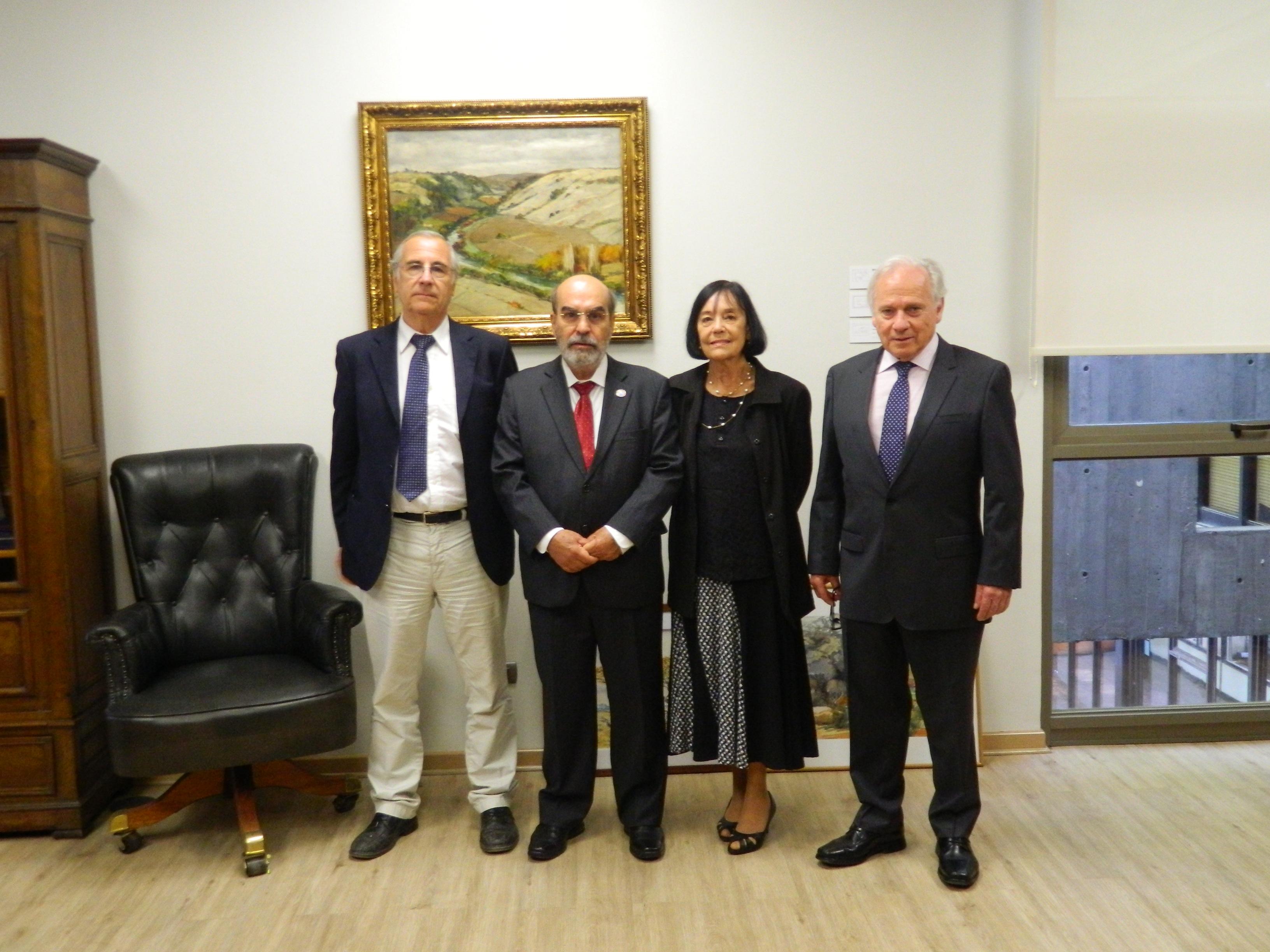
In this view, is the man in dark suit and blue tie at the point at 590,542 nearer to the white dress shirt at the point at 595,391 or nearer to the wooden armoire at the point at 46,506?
the white dress shirt at the point at 595,391

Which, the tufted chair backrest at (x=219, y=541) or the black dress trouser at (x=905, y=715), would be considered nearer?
the black dress trouser at (x=905, y=715)

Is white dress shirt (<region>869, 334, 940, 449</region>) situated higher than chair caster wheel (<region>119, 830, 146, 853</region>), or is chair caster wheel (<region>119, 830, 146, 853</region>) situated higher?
white dress shirt (<region>869, 334, 940, 449</region>)

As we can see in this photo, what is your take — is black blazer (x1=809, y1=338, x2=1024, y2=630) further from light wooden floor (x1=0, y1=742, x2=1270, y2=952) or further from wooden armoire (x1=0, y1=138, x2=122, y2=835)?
wooden armoire (x1=0, y1=138, x2=122, y2=835)

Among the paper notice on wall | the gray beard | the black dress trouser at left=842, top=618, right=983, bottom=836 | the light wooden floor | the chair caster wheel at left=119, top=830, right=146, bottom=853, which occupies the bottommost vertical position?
the light wooden floor

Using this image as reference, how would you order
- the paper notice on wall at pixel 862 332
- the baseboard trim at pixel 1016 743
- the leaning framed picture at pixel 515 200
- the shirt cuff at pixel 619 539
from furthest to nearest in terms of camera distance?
the baseboard trim at pixel 1016 743 → the paper notice on wall at pixel 862 332 → the leaning framed picture at pixel 515 200 → the shirt cuff at pixel 619 539

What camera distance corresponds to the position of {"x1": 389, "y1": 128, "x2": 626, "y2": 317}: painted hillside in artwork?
11.0 ft

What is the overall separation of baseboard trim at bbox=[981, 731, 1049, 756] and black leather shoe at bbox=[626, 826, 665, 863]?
4.26 feet

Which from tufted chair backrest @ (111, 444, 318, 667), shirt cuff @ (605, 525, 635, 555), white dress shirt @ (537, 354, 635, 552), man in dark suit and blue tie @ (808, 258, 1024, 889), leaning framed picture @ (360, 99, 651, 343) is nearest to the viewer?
man in dark suit and blue tie @ (808, 258, 1024, 889)

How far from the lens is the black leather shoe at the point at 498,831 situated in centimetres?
Answer: 298

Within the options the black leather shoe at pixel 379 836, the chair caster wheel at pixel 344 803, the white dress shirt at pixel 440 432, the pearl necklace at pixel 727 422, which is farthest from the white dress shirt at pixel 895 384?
the chair caster wheel at pixel 344 803

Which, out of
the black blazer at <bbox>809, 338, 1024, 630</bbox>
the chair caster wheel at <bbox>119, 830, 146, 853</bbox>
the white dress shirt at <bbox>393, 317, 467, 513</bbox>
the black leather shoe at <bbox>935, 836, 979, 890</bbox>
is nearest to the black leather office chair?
the chair caster wheel at <bbox>119, 830, 146, 853</bbox>

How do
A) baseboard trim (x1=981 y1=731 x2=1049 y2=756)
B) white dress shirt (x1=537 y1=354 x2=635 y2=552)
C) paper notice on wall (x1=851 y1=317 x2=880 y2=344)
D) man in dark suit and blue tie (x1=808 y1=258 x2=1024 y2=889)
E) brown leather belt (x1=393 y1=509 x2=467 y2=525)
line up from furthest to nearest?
1. baseboard trim (x1=981 y1=731 x2=1049 y2=756)
2. paper notice on wall (x1=851 y1=317 x2=880 y2=344)
3. brown leather belt (x1=393 y1=509 x2=467 y2=525)
4. white dress shirt (x1=537 y1=354 x2=635 y2=552)
5. man in dark suit and blue tie (x1=808 y1=258 x2=1024 y2=889)

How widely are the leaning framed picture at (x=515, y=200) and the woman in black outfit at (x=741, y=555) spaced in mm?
655

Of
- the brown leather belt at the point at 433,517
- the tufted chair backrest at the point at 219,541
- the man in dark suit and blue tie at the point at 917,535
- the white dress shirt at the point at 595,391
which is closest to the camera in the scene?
the man in dark suit and blue tie at the point at 917,535
